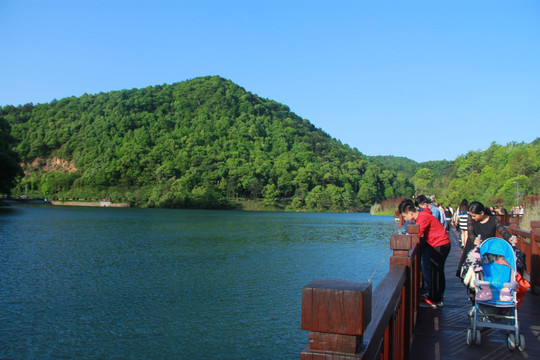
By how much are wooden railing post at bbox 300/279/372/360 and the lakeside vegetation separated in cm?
6629

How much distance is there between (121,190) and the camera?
8669 centimetres

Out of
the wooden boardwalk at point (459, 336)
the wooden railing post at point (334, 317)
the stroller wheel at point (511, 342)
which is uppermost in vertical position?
the wooden railing post at point (334, 317)

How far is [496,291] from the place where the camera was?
3908mm

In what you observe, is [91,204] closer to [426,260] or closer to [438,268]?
[426,260]

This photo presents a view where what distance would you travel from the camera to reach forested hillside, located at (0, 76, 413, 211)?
88.5m

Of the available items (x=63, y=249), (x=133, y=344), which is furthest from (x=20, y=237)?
(x=133, y=344)

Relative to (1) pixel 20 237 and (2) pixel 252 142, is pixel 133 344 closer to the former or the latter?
(1) pixel 20 237

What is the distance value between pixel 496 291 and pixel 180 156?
3737 inches

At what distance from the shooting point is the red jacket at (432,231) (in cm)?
524

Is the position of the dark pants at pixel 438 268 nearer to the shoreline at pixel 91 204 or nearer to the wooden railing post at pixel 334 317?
the wooden railing post at pixel 334 317

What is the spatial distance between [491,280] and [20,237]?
2369cm

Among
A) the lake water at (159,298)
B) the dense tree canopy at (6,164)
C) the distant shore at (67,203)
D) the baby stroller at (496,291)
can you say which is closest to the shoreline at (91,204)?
the distant shore at (67,203)

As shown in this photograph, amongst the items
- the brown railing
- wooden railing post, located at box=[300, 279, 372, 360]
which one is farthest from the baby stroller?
wooden railing post, located at box=[300, 279, 372, 360]

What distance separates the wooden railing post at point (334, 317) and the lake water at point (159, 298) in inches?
234
